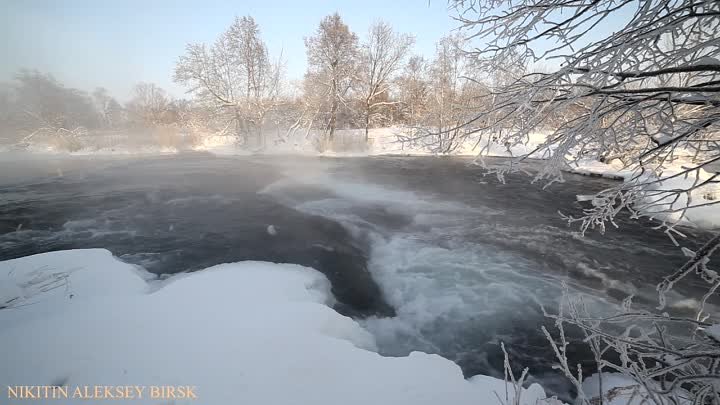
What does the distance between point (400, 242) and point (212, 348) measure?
17.3ft

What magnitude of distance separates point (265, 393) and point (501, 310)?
3977 millimetres

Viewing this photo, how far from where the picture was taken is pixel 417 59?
90.8 ft

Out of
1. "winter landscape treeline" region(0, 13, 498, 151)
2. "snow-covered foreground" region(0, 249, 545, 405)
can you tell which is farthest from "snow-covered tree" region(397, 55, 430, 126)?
"snow-covered foreground" region(0, 249, 545, 405)

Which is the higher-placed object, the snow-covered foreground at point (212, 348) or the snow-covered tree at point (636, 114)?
the snow-covered tree at point (636, 114)

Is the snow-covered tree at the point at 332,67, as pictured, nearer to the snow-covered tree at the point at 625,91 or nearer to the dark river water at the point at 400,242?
the dark river water at the point at 400,242

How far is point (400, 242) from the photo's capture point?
24.9ft

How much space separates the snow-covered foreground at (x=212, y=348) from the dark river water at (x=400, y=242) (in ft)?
3.12

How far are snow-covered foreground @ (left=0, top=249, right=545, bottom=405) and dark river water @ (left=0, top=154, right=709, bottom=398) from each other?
0.95 meters

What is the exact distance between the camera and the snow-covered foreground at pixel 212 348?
8.73 feet

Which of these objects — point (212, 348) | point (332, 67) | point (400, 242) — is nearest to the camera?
point (212, 348)

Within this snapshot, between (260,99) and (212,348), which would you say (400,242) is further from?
(260,99)

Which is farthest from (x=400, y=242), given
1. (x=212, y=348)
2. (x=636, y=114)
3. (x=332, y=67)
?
(x=332, y=67)

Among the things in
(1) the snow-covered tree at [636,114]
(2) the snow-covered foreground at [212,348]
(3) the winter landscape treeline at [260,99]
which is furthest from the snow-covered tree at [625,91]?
(3) the winter landscape treeline at [260,99]

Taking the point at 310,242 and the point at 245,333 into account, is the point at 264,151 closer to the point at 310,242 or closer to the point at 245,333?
the point at 310,242
